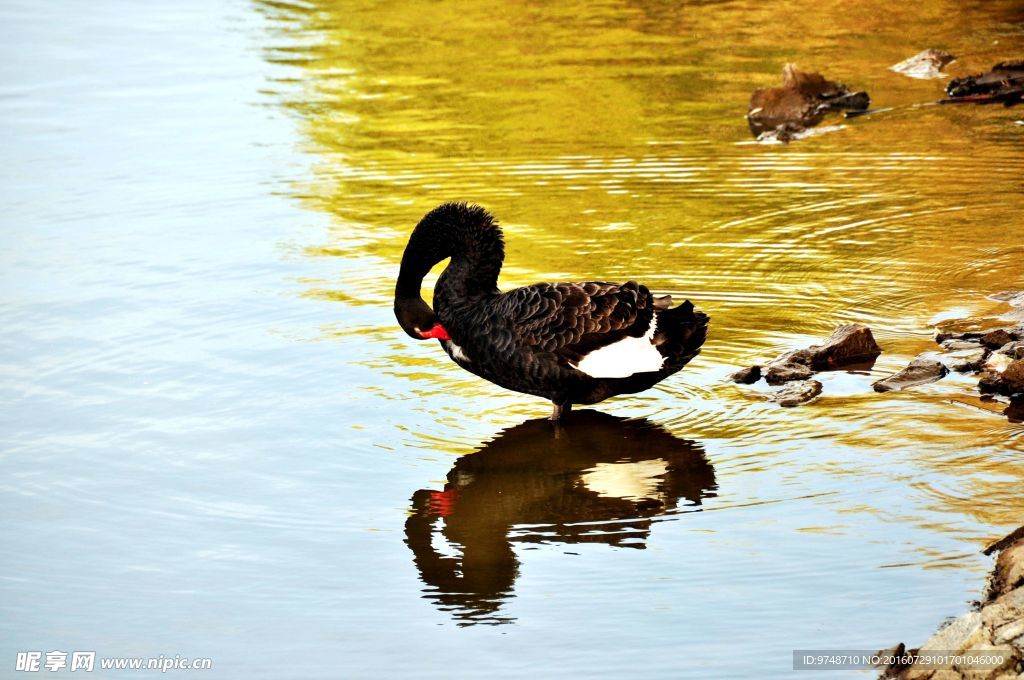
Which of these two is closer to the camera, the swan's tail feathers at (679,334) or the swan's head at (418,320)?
the swan's tail feathers at (679,334)

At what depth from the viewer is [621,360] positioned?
23.1 feet

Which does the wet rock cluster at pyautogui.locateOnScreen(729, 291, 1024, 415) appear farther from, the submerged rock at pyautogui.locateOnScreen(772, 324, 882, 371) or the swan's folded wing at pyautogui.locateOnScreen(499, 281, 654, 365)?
the swan's folded wing at pyautogui.locateOnScreen(499, 281, 654, 365)

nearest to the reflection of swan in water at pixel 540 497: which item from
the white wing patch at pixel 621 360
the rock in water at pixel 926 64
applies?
the white wing patch at pixel 621 360

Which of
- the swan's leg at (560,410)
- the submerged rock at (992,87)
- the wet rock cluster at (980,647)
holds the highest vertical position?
the submerged rock at (992,87)

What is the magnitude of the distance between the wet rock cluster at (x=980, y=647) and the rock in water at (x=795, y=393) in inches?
100

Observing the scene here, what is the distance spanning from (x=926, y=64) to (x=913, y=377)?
9.01 meters

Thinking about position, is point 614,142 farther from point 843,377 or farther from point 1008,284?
point 843,377

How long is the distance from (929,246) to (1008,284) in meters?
1.01

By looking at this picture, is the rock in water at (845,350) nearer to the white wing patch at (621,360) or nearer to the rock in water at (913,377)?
the rock in water at (913,377)

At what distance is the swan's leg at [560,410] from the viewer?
23.9 ft

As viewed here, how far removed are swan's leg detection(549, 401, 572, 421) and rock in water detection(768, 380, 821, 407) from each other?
42.3 inches

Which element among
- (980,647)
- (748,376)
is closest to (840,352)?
(748,376)

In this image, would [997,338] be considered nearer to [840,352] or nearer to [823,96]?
[840,352]

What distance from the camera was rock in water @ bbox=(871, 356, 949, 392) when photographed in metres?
7.39
